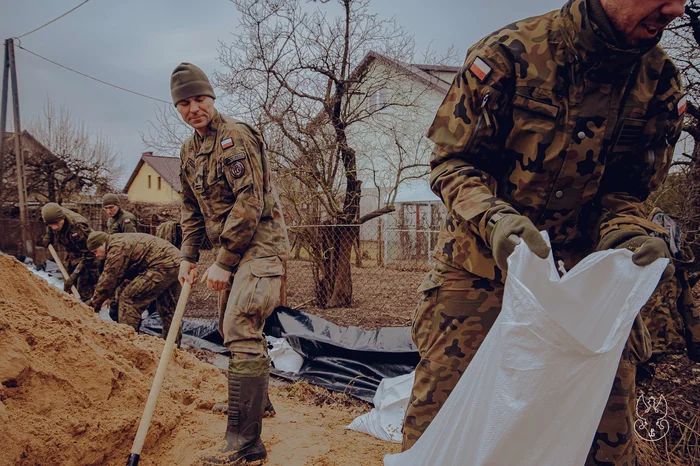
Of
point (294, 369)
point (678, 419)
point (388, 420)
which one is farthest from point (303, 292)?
point (678, 419)

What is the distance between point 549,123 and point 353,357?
135 inches

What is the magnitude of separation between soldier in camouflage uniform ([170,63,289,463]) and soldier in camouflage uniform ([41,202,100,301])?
3.86m

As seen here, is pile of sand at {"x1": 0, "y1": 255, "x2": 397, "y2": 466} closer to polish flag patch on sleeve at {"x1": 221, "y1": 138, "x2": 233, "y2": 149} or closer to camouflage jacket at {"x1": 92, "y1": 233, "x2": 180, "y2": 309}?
polish flag patch on sleeve at {"x1": 221, "y1": 138, "x2": 233, "y2": 149}

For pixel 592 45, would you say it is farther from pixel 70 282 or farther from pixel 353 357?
pixel 70 282

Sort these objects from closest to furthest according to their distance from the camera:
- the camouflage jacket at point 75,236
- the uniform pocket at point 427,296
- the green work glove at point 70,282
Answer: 1. the uniform pocket at point 427,296
2. the camouflage jacket at point 75,236
3. the green work glove at point 70,282

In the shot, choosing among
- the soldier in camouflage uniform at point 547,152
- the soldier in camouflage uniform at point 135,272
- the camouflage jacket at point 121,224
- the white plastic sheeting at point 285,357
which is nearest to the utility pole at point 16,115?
the camouflage jacket at point 121,224

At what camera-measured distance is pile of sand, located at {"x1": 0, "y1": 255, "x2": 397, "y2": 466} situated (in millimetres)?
2541

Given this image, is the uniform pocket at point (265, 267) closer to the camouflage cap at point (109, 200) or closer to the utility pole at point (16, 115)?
the camouflage cap at point (109, 200)

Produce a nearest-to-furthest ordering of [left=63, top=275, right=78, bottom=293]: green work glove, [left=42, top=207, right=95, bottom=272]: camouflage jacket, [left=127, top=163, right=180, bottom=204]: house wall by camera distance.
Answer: [left=42, top=207, right=95, bottom=272]: camouflage jacket, [left=63, top=275, right=78, bottom=293]: green work glove, [left=127, top=163, right=180, bottom=204]: house wall

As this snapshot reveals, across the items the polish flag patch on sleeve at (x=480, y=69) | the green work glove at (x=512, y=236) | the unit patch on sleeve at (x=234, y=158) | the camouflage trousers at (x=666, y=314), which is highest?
the polish flag patch on sleeve at (x=480, y=69)

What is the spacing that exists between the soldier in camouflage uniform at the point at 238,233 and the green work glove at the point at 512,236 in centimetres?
177

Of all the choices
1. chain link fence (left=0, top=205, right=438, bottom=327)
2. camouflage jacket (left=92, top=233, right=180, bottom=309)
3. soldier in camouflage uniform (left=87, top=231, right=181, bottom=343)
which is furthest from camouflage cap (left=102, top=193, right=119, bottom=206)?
camouflage jacket (left=92, top=233, right=180, bottom=309)

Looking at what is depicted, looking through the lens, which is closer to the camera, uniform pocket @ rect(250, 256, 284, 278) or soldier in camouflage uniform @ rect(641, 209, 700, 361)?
soldier in camouflage uniform @ rect(641, 209, 700, 361)

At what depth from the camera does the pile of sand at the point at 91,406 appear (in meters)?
2.54
